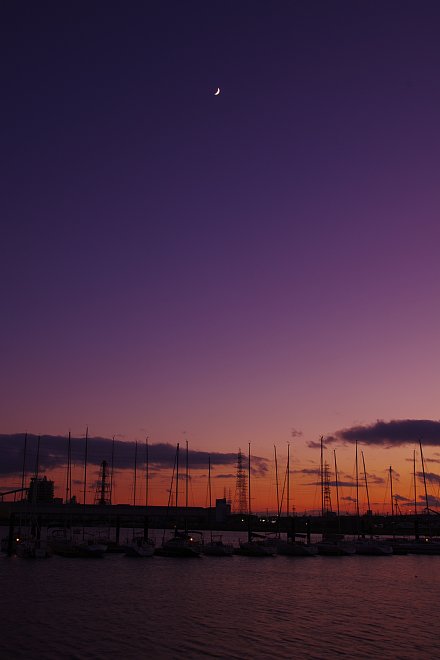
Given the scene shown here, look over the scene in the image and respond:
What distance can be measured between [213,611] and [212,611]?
0.08 metres

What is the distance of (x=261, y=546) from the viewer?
3900 inches

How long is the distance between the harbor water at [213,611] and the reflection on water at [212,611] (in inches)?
3.3

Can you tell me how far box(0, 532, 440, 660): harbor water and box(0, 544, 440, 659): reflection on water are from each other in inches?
3.3

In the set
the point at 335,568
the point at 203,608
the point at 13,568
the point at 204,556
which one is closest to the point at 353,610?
the point at 203,608

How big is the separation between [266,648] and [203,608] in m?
15.3

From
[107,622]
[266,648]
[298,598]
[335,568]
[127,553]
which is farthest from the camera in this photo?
[127,553]

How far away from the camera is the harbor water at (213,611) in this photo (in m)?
35.1

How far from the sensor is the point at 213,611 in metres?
48.1

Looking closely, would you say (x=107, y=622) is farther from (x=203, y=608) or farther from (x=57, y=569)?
(x=57, y=569)

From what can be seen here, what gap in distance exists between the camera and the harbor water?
35.1 meters

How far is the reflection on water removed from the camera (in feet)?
115

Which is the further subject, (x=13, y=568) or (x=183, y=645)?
(x=13, y=568)

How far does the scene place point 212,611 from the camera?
158 ft

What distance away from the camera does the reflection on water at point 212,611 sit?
35156mm
